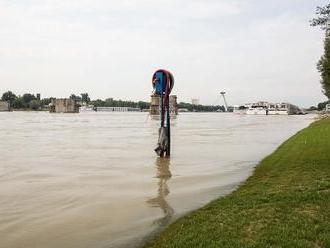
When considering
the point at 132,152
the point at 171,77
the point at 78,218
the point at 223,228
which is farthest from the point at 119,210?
the point at 132,152

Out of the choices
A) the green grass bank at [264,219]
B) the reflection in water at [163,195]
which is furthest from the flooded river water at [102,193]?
the green grass bank at [264,219]

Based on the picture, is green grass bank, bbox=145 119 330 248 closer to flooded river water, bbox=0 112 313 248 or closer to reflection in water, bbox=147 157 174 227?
reflection in water, bbox=147 157 174 227

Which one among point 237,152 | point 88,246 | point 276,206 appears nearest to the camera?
point 88,246

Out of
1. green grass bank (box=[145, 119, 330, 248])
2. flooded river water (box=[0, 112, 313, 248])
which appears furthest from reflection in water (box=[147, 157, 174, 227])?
green grass bank (box=[145, 119, 330, 248])

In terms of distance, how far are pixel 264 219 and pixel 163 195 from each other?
187 inches

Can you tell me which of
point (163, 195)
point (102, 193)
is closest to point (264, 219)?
point (163, 195)

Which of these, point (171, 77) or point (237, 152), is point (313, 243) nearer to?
point (171, 77)

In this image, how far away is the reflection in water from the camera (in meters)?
10.3

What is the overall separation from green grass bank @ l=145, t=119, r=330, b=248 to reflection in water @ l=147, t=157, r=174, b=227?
1.75 ft

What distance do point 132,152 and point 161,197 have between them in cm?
1395

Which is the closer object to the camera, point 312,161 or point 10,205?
point 10,205

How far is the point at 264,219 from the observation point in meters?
8.86

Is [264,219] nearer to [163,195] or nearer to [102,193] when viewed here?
[163,195]

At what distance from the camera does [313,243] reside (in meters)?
7.38
